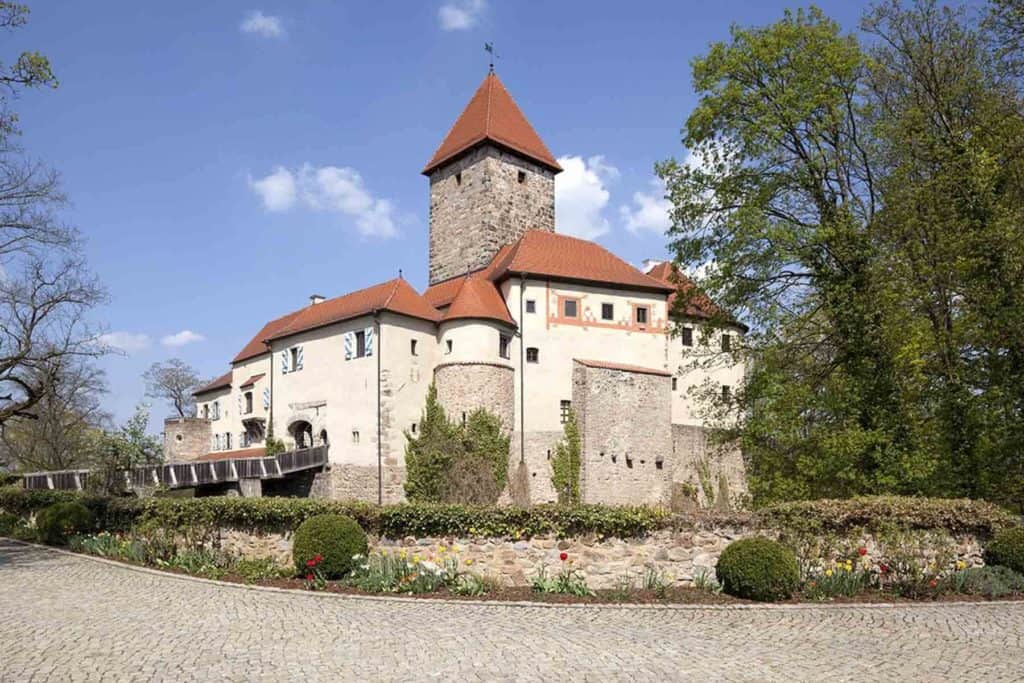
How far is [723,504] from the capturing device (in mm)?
35938

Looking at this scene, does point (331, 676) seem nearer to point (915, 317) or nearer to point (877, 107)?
point (915, 317)

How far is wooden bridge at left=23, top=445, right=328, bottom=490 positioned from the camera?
2530cm

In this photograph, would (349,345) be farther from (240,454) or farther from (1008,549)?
(1008,549)

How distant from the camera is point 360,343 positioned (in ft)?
106

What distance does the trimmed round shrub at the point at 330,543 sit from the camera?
11938 mm

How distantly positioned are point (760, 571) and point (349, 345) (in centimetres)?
2375

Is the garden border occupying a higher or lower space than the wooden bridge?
lower

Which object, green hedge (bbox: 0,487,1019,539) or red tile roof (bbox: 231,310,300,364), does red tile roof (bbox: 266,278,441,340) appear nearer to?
red tile roof (bbox: 231,310,300,364)

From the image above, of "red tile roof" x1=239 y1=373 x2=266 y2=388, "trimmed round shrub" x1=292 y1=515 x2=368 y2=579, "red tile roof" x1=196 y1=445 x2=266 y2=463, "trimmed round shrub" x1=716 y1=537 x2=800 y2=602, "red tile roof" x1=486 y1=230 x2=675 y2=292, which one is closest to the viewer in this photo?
"trimmed round shrub" x1=716 y1=537 x2=800 y2=602

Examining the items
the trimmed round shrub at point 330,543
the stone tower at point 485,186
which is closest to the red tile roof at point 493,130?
the stone tower at point 485,186

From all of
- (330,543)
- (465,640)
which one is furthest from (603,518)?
(465,640)

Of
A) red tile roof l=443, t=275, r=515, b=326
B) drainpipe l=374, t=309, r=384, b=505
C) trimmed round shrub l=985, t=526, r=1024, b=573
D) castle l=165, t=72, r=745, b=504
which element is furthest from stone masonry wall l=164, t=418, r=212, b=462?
trimmed round shrub l=985, t=526, r=1024, b=573

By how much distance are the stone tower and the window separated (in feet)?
21.2

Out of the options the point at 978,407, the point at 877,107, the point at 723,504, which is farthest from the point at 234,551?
the point at 723,504
